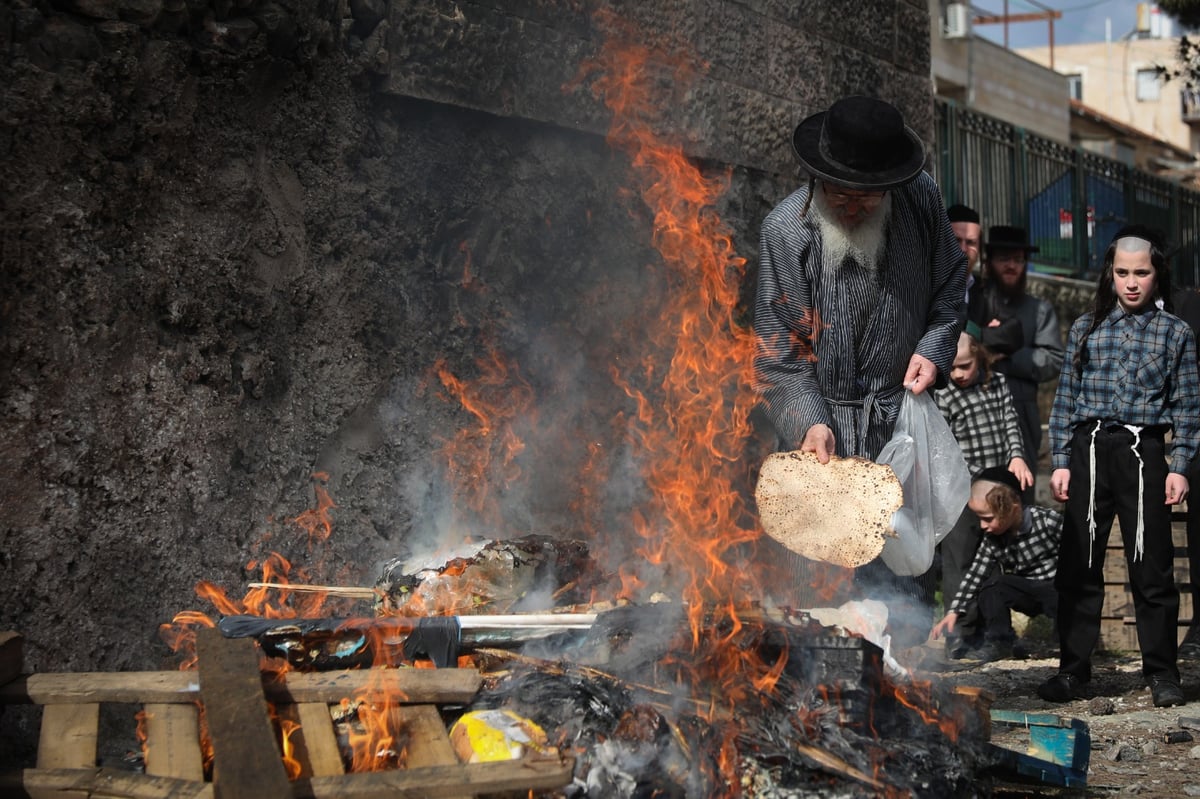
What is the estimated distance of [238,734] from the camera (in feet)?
10.2

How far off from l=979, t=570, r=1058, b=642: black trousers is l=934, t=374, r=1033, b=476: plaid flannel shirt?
66 cm

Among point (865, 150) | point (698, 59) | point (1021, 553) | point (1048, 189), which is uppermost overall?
point (1048, 189)

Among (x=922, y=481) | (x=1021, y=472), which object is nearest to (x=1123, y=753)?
(x=922, y=481)

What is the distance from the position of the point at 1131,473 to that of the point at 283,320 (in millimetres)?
3929

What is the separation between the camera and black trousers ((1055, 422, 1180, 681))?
578cm

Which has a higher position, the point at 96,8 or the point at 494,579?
the point at 96,8

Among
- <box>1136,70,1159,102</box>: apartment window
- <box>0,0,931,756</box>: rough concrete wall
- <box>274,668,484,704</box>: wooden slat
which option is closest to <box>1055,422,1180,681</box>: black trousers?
<box>0,0,931,756</box>: rough concrete wall

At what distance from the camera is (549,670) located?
377cm

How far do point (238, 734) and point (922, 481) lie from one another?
3081mm

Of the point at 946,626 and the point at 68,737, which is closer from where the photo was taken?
the point at 68,737

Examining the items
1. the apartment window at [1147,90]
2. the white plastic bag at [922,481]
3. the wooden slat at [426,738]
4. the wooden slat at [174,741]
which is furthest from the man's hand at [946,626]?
the apartment window at [1147,90]

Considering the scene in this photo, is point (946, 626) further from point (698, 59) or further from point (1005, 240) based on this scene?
point (698, 59)

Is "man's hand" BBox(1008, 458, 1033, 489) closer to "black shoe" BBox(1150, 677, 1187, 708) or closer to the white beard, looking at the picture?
"black shoe" BBox(1150, 677, 1187, 708)

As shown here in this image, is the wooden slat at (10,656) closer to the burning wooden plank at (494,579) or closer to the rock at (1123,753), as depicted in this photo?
the burning wooden plank at (494,579)
